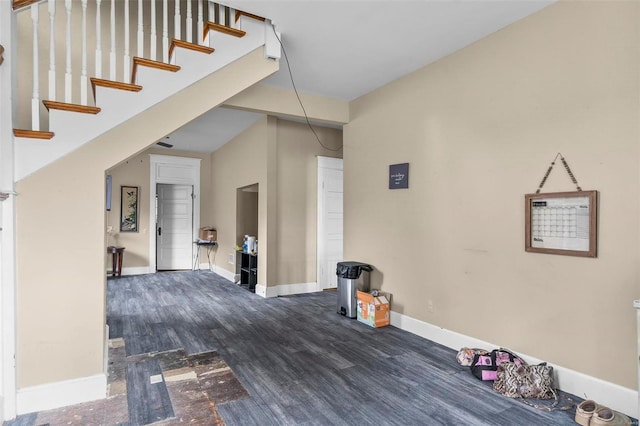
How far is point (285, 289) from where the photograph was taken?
17.8 ft

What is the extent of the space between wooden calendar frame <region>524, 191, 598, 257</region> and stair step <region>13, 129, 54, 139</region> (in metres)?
3.35

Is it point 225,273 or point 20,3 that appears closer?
point 20,3

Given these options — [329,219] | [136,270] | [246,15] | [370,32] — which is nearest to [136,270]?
[136,270]

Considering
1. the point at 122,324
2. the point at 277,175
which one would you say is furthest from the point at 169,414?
the point at 277,175

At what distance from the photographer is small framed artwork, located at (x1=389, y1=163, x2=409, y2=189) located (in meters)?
3.75

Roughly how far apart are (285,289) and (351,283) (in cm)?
156

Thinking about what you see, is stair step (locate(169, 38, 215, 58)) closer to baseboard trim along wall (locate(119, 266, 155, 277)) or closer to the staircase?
the staircase

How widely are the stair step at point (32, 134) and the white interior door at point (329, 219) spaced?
12.8ft

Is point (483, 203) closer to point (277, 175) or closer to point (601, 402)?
point (601, 402)

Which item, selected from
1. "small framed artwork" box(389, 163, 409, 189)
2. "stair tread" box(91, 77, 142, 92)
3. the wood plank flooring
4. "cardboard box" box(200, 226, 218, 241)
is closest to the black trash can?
the wood plank flooring

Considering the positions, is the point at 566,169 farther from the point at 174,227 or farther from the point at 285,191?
the point at 174,227

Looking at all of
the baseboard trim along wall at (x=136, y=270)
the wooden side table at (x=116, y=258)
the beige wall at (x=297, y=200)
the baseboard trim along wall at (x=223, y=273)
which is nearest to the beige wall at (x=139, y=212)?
the baseboard trim along wall at (x=136, y=270)

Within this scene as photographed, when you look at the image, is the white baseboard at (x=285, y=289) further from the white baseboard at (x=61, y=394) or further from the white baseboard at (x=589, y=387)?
the white baseboard at (x=61, y=394)

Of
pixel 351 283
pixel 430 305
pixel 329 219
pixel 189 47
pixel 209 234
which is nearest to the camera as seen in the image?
pixel 189 47
